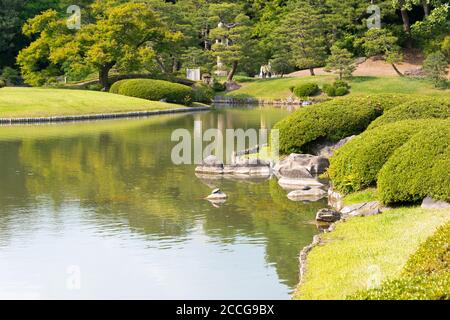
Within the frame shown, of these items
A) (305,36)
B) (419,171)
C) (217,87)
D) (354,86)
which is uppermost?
(305,36)

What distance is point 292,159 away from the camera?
25.1 meters

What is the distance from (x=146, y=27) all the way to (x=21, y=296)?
5810 cm

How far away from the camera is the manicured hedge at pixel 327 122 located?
1050 inches

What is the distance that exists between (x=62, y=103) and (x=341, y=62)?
27089mm

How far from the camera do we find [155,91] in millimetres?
60812

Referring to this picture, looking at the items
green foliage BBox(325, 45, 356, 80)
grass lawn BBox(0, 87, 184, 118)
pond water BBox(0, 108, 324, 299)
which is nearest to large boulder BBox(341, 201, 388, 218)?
pond water BBox(0, 108, 324, 299)

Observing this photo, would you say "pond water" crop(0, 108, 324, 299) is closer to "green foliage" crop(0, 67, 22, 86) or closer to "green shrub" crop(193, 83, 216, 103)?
"green shrub" crop(193, 83, 216, 103)

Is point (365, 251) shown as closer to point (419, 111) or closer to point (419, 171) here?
point (419, 171)

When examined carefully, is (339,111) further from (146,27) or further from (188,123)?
(146,27)

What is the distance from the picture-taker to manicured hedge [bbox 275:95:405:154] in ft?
87.5

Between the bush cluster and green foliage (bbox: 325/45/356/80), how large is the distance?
94.3 inches

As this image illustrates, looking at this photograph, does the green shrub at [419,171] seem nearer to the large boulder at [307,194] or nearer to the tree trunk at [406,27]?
the large boulder at [307,194]

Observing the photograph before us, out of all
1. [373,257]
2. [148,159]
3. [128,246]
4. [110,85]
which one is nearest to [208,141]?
[148,159]

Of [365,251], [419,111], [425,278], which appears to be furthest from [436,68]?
[425,278]
